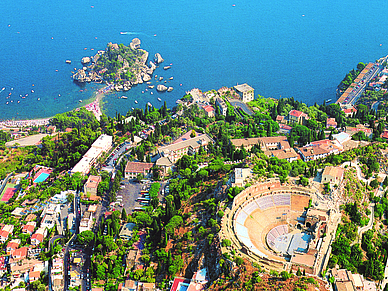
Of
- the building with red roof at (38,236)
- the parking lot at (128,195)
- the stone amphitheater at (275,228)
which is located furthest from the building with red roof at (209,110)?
the building with red roof at (38,236)

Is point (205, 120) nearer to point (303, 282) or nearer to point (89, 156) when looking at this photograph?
point (89, 156)

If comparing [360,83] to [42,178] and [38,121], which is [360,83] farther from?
[42,178]

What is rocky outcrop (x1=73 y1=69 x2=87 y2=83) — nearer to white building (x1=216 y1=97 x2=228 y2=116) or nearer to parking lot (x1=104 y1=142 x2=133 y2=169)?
white building (x1=216 y1=97 x2=228 y2=116)

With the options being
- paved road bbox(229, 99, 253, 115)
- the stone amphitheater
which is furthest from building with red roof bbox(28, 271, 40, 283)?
paved road bbox(229, 99, 253, 115)

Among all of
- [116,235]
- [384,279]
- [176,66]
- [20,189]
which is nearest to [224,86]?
[176,66]

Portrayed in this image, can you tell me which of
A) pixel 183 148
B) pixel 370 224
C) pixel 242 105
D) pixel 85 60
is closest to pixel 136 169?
pixel 183 148

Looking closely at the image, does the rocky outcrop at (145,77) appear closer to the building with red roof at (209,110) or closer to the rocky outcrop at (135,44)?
the rocky outcrop at (135,44)
